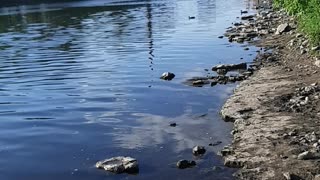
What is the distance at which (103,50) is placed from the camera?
35.4 m

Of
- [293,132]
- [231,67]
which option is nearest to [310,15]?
[231,67]

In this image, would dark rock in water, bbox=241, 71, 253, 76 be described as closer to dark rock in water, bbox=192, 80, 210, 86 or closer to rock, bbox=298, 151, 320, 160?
dark rock in water, bbox=192, 80, 210, 86

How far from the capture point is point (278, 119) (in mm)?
14891

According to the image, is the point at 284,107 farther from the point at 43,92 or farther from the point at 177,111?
the point at 43,92

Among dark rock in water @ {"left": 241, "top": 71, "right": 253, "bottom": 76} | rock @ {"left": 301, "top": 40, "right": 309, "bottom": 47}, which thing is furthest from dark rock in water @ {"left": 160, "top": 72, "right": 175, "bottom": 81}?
rock @ {"left": 301, "top": 40, "right": 309, "bottom": 47}

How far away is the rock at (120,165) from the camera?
12.2 meters

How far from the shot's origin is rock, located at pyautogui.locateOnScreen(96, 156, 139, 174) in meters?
12.2

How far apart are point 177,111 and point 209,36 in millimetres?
23826

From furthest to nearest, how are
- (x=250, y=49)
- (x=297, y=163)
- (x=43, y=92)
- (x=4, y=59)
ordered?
(x=4, y=59), (x=250, y=49), (x=43, y=92), (x=297, y=163)

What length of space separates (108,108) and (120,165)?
684 cm

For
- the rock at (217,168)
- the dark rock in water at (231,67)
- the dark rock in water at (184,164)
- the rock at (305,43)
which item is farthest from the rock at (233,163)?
the rock at (305,43)

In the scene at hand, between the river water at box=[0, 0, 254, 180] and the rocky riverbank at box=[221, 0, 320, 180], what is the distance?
53 cm

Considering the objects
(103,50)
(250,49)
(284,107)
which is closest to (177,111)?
(284,107)

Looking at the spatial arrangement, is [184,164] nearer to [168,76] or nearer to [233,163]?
[233,163]
